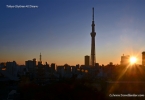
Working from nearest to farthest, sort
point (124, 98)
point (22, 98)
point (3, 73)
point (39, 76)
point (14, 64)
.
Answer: point (124, 98) → point (22, 98) → point (39, 76) → point (3, 73) → point (14, 64)

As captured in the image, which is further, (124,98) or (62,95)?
(62,95)

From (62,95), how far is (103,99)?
2.25 meters

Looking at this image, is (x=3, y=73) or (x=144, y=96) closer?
(x=144, y=96)

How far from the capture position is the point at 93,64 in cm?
6078

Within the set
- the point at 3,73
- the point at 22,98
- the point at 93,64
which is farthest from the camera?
the point at 93,64

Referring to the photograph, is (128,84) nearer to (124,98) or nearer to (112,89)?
(112,89)

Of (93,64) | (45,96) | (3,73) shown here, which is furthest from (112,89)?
(93,64)

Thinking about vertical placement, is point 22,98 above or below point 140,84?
below

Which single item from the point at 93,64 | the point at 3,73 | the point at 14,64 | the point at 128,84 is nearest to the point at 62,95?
the point at 128,84

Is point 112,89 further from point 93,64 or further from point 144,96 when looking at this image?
point 93,64

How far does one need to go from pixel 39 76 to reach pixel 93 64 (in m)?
25.4

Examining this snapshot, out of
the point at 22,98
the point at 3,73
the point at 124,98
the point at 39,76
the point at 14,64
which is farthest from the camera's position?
the point at 14,64

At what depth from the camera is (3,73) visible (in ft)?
131

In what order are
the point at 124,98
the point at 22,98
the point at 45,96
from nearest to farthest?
the point at 124,98 → the point at 45,96 → the point at 22,98
